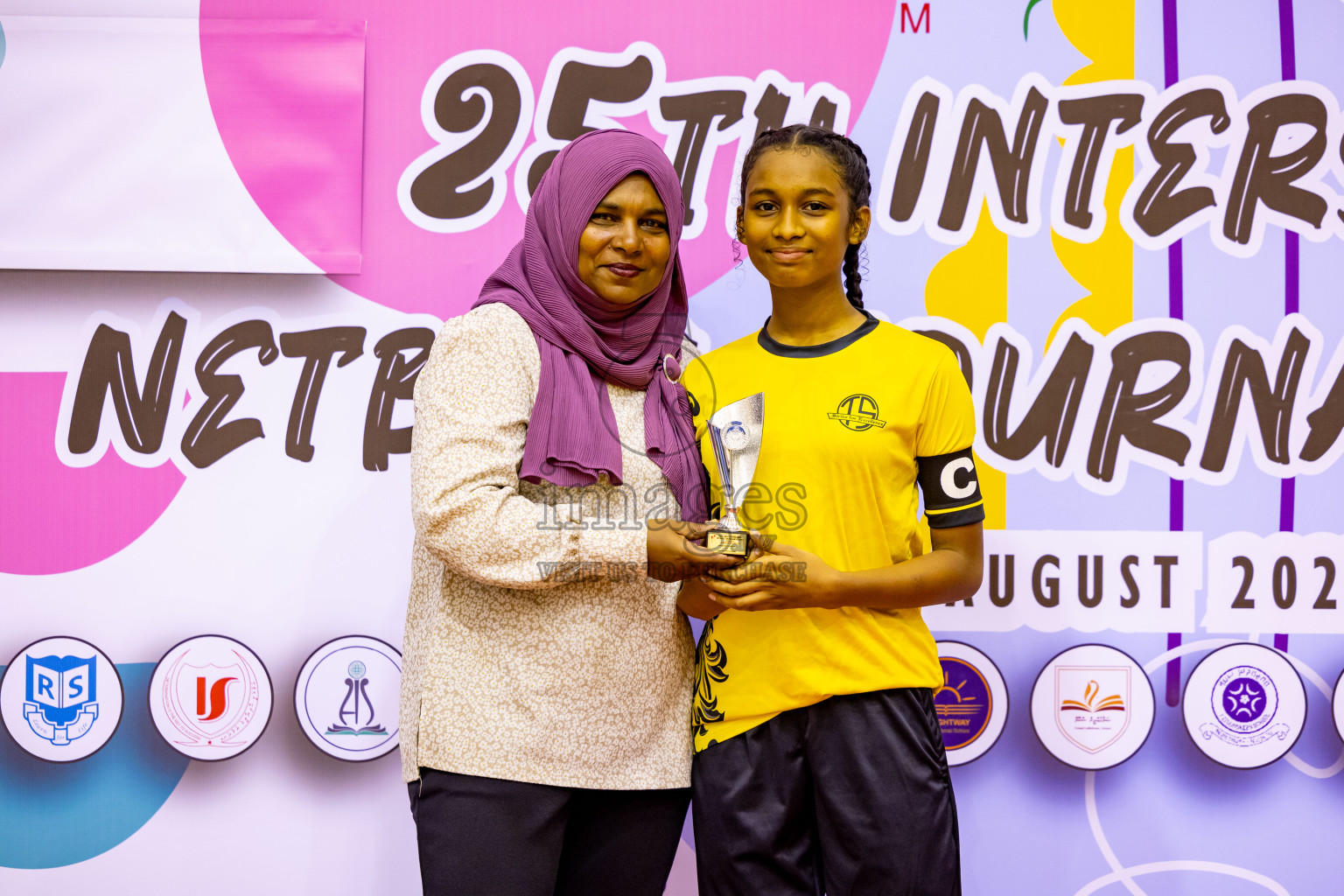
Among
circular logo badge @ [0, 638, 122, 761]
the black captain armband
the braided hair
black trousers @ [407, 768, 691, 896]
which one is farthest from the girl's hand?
circular logo badge @ [0, 638, 122, 761]

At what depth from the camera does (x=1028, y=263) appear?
211 cm

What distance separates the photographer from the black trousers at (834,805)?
136 centimetres

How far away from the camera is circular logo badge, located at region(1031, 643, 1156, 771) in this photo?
2105 mm

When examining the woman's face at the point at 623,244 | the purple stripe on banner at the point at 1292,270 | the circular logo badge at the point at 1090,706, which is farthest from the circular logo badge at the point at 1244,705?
the woman's face at the point at 623,244

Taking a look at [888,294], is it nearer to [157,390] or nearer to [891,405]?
[891,405]

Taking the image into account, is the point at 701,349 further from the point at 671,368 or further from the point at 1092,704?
the point at 1092,704

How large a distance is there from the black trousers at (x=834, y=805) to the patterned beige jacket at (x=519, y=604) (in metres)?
0.11

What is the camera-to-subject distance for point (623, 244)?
4.69 feet

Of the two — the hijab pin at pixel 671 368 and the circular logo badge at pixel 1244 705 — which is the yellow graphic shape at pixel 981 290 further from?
the hijab pin at pixel 671 368

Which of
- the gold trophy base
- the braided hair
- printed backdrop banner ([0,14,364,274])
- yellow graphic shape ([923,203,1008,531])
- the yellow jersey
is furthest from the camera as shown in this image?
yellow graphic shape ([923,203,1008,531])

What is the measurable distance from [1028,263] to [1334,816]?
1483mm

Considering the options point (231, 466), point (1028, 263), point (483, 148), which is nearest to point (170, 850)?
point (231, 466)

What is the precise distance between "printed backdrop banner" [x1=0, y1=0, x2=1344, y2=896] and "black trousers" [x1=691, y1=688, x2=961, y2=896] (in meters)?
0.75

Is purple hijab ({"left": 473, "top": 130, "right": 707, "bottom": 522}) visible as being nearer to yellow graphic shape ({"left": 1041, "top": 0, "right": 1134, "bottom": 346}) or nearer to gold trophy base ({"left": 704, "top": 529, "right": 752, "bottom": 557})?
gold trophy base ({"left": 704, "top": 529, "right": 752, "bottom": 557})
